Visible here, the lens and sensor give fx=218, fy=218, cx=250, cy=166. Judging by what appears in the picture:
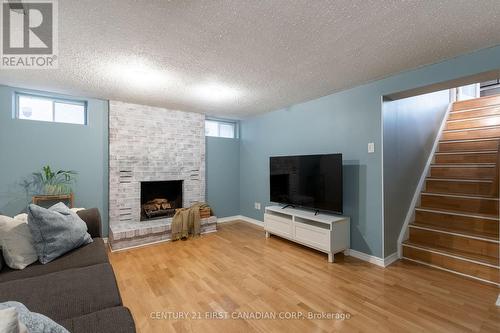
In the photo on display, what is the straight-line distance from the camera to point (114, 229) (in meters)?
3.35

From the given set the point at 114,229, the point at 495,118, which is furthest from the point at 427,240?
the point at 114,229

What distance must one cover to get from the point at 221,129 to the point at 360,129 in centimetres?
308

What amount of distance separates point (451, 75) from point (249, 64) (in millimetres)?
2069

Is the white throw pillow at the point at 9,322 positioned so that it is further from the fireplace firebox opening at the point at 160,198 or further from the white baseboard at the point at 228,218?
the white baseboard at the point at 228,218

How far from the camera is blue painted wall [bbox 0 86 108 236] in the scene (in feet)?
9.65

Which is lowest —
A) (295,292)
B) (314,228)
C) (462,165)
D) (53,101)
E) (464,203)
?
(295,292)

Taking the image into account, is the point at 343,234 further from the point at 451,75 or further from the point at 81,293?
the point at 81,293

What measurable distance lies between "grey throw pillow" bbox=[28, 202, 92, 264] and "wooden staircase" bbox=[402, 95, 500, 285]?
379cm

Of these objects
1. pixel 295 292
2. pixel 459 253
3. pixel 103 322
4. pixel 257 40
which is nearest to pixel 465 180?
pixel 459 253

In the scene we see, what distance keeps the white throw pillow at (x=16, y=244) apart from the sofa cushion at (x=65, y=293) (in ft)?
0.97

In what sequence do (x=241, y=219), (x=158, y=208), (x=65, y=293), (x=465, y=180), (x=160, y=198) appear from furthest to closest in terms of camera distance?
(x=241, y=219), (x=160, y=198), (x=158, y=208), (x=465, y=180), (x=65, y=293)

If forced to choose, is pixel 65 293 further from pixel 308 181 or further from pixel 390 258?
pixel 390 258

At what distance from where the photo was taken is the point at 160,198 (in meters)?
4.27

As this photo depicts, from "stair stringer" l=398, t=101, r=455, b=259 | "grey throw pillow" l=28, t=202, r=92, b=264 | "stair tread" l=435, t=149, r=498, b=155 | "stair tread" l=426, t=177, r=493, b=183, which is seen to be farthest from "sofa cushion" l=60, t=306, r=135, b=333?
"stair tread" l=435, t=149, r=498, b=155
